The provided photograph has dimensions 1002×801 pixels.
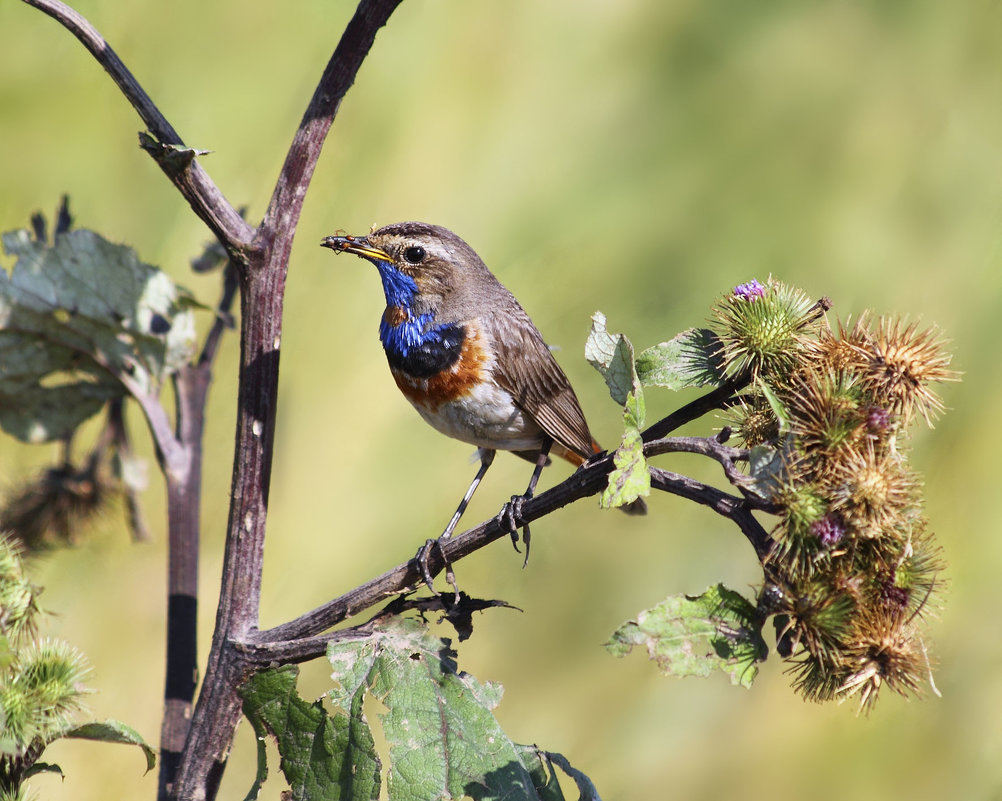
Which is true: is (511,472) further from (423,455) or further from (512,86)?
(512,86)

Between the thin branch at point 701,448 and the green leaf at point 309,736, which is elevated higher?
the thin branch at point 701,448

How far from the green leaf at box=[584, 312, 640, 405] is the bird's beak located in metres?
0.83

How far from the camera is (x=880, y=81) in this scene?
2305 mm

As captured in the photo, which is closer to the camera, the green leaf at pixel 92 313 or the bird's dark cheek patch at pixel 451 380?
the green leaf at pixel 92 313

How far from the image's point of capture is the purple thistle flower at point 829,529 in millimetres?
932

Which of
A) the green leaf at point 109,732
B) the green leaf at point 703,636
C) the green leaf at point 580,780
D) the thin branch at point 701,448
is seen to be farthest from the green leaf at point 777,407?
the green leaf at point 109,732

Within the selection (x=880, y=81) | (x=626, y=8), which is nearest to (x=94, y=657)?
(x=626, y=8)

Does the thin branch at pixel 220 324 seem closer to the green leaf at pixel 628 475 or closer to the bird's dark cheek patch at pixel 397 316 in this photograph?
the bird's dark cheek patch at pixel 397 316

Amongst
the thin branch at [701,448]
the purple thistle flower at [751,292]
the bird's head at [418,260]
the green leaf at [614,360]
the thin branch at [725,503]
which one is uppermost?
the bird's head at [418,260]

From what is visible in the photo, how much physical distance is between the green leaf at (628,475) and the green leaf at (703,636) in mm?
127

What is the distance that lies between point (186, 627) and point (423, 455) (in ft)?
3.01

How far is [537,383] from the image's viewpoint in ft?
6.48

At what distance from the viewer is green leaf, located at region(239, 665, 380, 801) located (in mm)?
1206

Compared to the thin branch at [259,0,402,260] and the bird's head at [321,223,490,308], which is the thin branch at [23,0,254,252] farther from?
the bird's head at [321,223,490,308]
